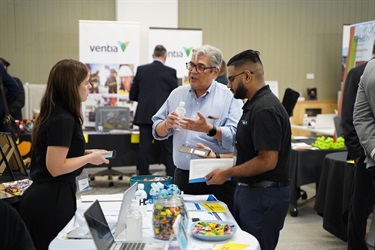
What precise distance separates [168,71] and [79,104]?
3606 millimetres

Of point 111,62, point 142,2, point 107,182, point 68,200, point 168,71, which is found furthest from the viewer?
point 142,2

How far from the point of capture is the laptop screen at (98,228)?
5.04ft

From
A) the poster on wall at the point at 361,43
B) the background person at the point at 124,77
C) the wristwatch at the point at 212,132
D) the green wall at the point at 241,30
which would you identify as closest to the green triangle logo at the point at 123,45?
the background person at the point at 124,77

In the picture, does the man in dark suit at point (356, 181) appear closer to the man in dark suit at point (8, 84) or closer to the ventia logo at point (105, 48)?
the man in dark suit at point (8, 84)

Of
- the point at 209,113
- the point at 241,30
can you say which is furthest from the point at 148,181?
the point at 241,30

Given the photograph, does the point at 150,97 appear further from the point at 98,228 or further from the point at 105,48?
the point at 98,228

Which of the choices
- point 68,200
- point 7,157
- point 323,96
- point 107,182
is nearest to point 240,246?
point 68,200

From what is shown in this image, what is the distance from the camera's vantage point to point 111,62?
7.20m

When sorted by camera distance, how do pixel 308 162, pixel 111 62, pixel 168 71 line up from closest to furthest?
pixel 308 162 → pixel 168 71 → pixel 111 62

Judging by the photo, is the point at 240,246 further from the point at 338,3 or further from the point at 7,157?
the point at 338,3

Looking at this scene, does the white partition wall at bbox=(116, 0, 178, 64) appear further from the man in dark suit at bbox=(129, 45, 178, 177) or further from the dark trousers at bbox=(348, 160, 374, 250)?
the dark trousers at bbox=(348, 160, 374, 250)

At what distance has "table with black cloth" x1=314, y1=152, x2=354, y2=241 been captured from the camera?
3787 millimetres

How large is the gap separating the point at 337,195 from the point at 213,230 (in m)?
2.39

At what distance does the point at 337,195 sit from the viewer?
395 cm
